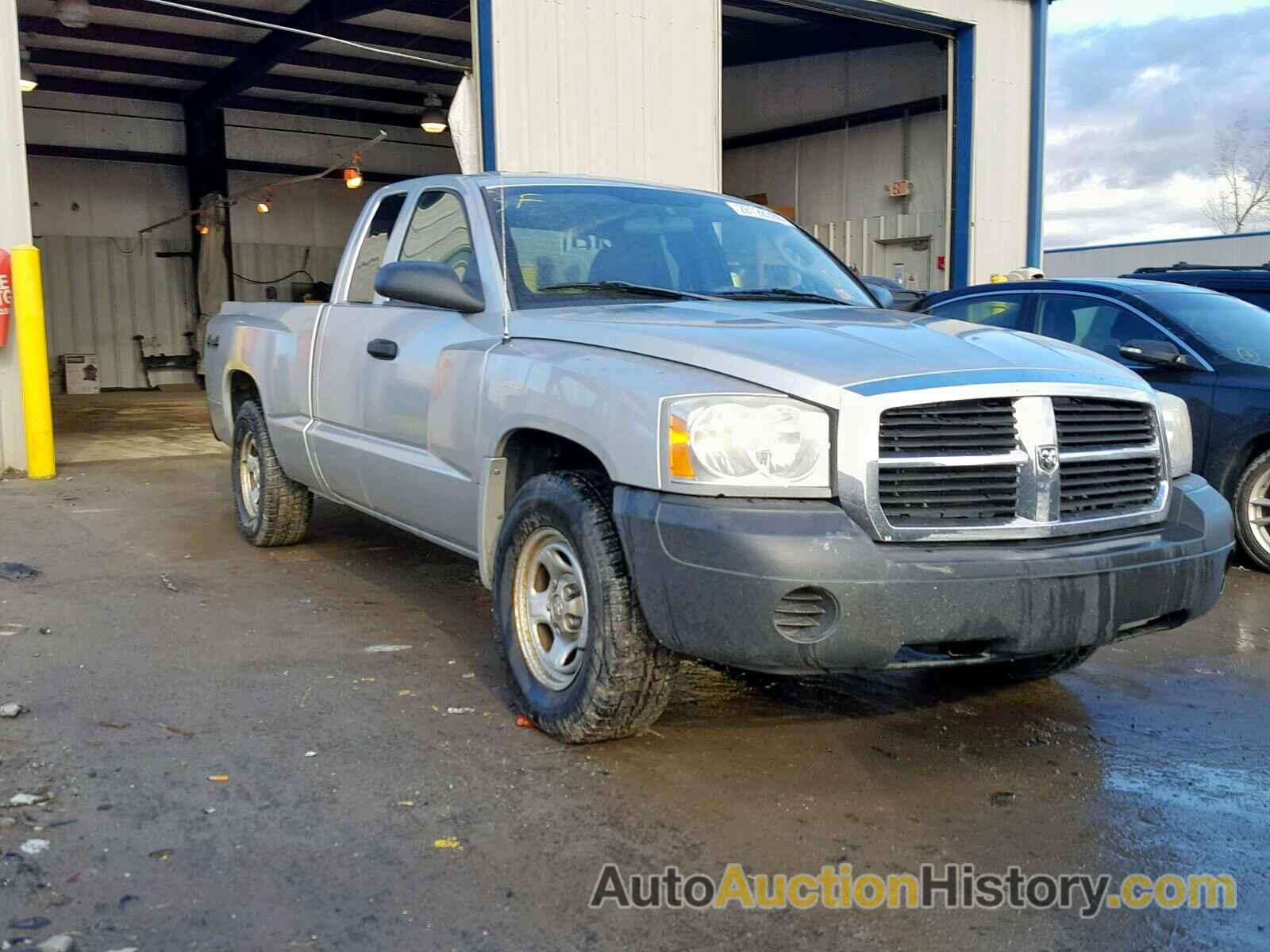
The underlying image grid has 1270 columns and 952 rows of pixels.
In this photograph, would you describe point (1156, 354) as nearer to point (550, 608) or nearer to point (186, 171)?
point (550, 608)

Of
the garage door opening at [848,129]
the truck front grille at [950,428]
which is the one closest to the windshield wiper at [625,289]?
the truck front grille at [950,428]

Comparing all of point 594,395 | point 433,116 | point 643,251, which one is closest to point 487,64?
point 643,251

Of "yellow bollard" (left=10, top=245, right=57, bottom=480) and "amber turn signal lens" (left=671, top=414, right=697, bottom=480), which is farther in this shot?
"yellow bollard" (left=10, top=245, right=57, bottom=480)

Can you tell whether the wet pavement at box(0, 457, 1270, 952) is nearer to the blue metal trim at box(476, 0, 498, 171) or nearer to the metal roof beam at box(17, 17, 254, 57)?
the blue metal trim at box(476, 0, 498, 171)

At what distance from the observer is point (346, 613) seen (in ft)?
18.0

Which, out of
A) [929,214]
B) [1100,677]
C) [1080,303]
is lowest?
[1100,677]

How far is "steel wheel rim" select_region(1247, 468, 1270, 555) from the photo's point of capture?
22.0ft

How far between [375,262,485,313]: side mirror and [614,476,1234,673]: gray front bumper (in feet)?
4.14

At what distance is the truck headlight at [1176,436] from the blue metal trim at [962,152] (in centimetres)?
1100

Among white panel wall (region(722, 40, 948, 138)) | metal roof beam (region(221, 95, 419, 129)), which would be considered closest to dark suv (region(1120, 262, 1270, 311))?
white panel wall (region(722, 40, 948, 138))

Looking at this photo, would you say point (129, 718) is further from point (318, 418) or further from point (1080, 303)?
point (1080, 303)

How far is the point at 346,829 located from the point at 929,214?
1653 cm

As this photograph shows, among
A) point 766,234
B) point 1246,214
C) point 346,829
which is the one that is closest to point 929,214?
point 766,234

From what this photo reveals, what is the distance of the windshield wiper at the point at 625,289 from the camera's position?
4.41 m
